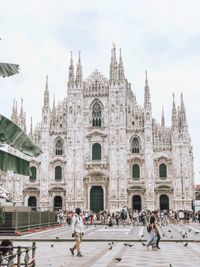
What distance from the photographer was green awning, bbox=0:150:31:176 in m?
7.38

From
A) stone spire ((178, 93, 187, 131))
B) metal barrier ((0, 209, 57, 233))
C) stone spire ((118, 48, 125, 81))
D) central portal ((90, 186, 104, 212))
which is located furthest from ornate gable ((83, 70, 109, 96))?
metal barrier ((0, 209, 57, 233))

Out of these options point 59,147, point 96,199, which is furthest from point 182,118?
point 59,147

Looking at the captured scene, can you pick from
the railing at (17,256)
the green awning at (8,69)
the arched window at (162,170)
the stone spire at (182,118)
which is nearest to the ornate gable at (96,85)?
the stone spire at (182,118)

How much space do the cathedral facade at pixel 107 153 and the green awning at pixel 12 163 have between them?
4029cm

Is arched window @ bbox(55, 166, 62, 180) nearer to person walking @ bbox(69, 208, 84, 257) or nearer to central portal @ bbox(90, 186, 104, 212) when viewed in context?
central portal @ bbox(90, 186, 104, 212)

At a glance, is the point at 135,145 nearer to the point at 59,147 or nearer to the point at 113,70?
the point at 59,147

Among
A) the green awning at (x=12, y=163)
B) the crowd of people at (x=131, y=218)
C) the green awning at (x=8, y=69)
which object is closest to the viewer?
the green awning at (x=12, y=163)

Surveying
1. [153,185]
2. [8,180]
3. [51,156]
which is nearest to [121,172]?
[153,185]

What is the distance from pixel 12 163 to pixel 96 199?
42063 mm

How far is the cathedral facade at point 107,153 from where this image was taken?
47.5m

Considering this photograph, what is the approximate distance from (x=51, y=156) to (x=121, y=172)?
819cm

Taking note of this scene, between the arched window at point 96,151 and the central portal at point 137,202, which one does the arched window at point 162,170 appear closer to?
the central portal at point 137,202

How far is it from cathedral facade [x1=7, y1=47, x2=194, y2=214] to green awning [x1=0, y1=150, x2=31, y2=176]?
40.3m

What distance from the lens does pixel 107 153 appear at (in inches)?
1935
